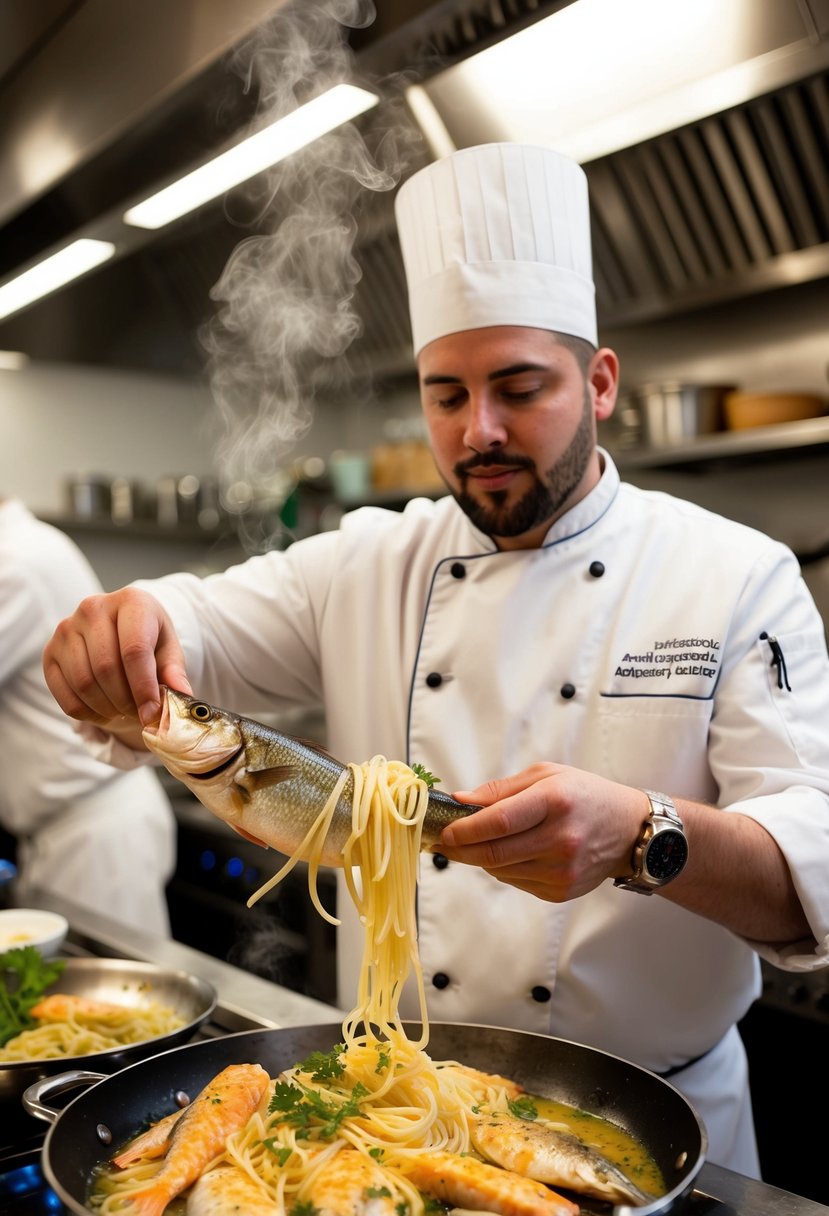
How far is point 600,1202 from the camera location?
1.21m

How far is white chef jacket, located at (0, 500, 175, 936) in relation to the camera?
11.8 feet

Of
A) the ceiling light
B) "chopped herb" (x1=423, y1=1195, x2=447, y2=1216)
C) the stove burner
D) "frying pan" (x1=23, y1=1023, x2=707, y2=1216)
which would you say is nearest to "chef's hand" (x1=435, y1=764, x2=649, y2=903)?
"frying pan" (x1=23, y1=1023, x2=707, y2=1216)

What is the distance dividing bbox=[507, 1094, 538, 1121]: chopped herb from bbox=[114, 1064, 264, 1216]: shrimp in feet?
1.10

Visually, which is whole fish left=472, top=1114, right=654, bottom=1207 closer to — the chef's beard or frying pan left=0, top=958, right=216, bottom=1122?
frying pan left=0, top=958, right=216, bottom=1122

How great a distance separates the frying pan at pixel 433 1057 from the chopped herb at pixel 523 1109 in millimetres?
65

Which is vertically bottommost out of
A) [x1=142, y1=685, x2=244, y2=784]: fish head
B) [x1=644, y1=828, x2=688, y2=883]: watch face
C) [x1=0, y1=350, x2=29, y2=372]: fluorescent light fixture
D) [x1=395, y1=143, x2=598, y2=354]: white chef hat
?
[x1=644, y1=828, x2=688, y2=883]: watch face

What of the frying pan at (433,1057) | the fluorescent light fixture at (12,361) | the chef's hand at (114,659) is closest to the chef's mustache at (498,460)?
the chef's hand at (114,659)

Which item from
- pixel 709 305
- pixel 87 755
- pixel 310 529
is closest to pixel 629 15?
pixel 709 305

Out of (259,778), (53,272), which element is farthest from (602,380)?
(53,272)

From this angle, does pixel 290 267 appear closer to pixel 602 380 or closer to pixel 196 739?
pixel 602 380

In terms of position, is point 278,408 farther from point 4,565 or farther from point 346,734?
point 346,734

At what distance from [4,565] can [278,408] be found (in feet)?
11.5

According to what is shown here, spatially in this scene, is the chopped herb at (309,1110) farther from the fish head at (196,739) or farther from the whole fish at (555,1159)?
the fish head at (196,739)

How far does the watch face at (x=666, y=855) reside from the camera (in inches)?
56.9
